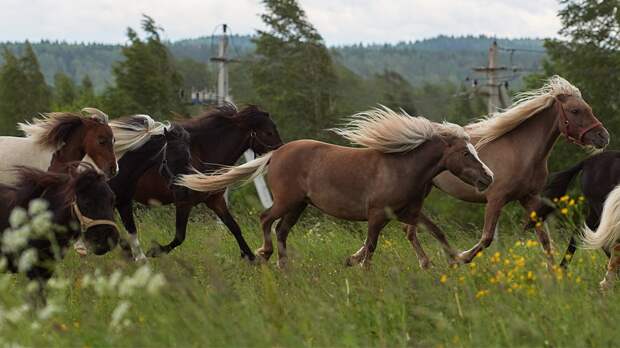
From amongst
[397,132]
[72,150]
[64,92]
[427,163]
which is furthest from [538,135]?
[64,92]

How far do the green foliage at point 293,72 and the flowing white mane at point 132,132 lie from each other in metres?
32.4

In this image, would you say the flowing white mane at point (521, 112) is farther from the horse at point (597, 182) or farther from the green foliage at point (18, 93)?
the green foliage at point (18, 93)

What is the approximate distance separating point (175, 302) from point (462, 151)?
4070 millimetres

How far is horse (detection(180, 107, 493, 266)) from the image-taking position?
931 cm

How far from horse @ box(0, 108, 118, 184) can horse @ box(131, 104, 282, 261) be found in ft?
4.53

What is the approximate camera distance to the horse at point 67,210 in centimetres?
688

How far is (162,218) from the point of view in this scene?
1459cm

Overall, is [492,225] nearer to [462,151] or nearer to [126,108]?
[462,151]

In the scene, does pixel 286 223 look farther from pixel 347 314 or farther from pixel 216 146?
pixel 347 314

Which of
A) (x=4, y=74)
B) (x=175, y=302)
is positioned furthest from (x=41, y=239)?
(x=4, y=74)

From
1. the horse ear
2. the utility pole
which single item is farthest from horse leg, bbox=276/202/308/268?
the utility pole

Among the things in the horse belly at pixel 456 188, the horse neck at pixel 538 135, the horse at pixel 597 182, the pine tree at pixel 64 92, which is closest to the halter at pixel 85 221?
the horse at pixel 597 182

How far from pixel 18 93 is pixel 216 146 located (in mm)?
67620

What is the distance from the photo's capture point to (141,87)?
55.1 m
